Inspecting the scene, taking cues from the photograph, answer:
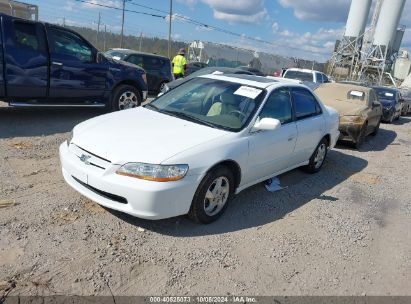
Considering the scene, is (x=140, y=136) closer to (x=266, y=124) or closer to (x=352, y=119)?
(x=266, y=124)

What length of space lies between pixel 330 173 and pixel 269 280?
3878 millimetres

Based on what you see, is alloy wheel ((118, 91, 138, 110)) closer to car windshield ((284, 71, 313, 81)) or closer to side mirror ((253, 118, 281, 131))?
A: side mirror ((253, 118, 281, 131))

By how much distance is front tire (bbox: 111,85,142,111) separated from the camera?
334 inches

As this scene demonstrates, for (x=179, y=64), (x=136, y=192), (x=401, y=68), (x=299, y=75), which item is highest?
(x=401, y=68)

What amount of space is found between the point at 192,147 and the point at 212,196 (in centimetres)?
63

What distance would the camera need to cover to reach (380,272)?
149 inches

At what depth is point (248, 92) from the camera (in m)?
4.80

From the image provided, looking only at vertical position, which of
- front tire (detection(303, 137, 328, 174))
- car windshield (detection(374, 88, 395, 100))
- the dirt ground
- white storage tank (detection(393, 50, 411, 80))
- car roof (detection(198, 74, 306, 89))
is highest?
white storage tank (detection(393, 50, 411, 80))

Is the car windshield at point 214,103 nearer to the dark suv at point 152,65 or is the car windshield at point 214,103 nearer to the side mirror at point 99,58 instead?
the side mirror at point 99,58

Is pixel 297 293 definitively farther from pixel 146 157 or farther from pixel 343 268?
pixel 146 157

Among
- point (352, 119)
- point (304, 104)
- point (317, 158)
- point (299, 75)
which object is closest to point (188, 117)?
point (304, 104)

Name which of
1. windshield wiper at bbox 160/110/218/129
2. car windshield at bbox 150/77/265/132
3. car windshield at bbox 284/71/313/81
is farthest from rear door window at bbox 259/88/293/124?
car windshield at bbox 284/71/313/81

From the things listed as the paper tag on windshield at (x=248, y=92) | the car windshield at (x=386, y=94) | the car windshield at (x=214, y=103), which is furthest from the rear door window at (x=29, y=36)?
the car windshield at (x=386, y=94)

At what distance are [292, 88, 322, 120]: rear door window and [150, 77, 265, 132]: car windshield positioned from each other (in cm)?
91
